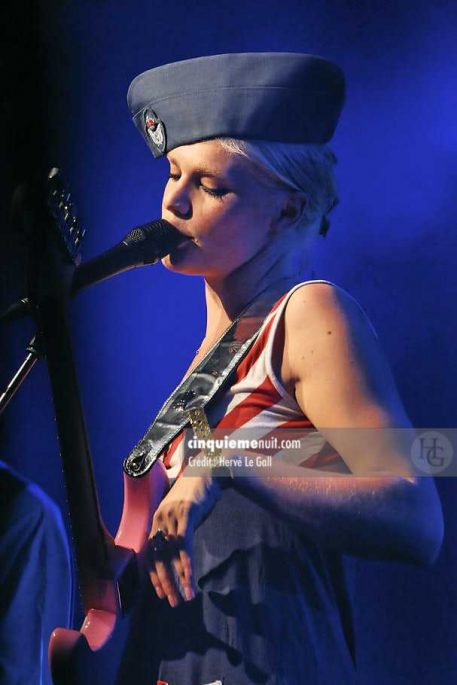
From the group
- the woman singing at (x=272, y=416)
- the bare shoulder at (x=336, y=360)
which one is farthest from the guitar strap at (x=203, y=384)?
the bare shoulder at (x=336, y=360)

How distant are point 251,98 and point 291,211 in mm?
192

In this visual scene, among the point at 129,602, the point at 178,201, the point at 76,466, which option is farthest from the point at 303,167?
the point at 129,602

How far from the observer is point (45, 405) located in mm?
1812

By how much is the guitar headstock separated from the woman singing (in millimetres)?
167

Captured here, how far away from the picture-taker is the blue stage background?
4.74ft

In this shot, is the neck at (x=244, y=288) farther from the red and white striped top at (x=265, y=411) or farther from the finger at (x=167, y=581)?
the finger at (x=167, y=581)

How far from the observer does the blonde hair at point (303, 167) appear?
148 cm

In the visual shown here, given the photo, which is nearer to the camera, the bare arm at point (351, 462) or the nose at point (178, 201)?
the bare arm at point (351, 462)

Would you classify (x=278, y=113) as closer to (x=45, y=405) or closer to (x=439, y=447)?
(x=439, y=447)

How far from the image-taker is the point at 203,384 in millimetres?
1461

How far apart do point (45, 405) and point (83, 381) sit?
0.11m

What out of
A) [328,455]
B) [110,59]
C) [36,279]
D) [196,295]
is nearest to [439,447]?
[328,455]

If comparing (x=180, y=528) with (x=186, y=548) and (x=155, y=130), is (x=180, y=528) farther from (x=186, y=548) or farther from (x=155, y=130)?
(x=155, y=130)

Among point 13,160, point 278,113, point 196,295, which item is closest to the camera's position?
point 278,113
